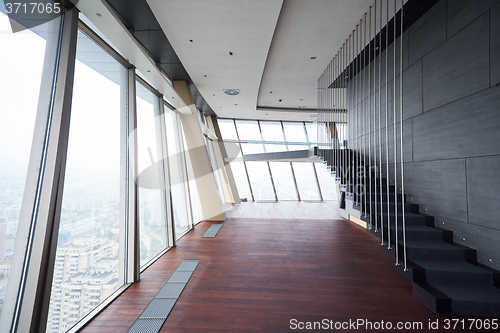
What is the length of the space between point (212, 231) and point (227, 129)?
6.89 metres

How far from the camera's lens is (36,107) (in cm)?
203

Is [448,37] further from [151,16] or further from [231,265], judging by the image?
[231,265]

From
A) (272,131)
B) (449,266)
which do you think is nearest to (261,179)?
(272,131)

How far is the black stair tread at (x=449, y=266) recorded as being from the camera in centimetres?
278

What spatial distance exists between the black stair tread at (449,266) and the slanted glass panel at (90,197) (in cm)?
378

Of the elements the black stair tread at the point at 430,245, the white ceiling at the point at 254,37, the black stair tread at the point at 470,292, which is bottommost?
the black stair tread at the point at 470,292

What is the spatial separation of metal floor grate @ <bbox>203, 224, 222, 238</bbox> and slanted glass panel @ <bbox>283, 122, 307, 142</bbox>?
22.7ft

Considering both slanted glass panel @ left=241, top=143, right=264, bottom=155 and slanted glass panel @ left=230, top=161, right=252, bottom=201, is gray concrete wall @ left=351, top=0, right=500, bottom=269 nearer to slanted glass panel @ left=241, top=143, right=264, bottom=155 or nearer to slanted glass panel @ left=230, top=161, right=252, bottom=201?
slanted glass panel @ left=241, top=143, right=264, bottom=155

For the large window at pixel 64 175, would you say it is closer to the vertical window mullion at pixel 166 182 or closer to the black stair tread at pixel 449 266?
the vertical window mullion at pixel 166 182

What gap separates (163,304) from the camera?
2758 mm

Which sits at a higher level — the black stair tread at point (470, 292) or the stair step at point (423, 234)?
the stair step at point (423, 234)

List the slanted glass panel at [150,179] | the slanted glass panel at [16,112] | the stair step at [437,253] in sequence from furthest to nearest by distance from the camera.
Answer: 1. the slanted glass panel at [150,179]
2. the stair step at [437,253]
3. the slanted glass panel at [16,112]

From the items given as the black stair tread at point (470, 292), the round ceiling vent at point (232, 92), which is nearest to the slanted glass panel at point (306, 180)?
the round ceiling vent at point (232, 92)

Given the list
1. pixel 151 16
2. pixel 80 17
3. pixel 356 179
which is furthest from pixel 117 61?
pixel 356 179
